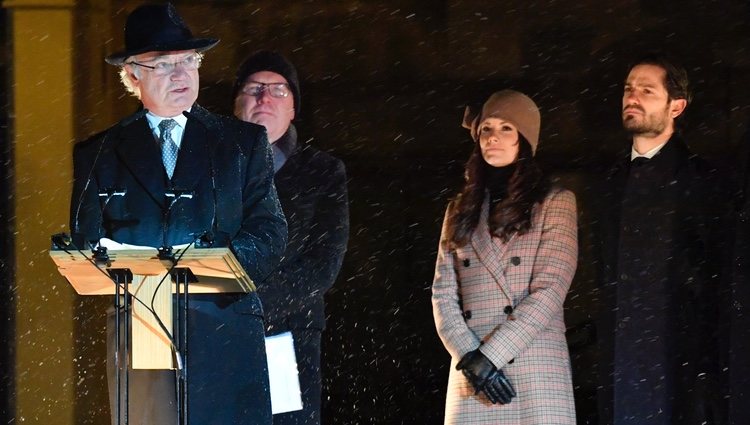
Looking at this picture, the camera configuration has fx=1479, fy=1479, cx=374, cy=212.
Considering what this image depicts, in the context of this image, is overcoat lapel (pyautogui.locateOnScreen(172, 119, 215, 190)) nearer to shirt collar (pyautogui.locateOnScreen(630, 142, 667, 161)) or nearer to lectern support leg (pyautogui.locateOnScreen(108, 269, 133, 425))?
lectern support leg (pyautogui.locateOnScreen(108, 269, 133, 425))

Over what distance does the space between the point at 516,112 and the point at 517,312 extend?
72 cm

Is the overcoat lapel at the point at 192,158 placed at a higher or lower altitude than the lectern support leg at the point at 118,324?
higher

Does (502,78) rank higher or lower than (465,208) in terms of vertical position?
higher

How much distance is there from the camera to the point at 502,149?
5113 millimetres

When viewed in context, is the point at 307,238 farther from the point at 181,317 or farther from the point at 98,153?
the point at 181,317

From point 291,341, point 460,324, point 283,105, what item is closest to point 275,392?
point 291,341

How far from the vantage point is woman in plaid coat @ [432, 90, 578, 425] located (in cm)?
486

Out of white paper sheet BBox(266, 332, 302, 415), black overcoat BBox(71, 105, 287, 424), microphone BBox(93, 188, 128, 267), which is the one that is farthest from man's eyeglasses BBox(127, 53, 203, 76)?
white paper sheet BBox(266, 332, 302, 415)

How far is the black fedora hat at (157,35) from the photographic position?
3828mm

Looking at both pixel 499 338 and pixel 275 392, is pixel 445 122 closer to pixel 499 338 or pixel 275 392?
pixel 499 338

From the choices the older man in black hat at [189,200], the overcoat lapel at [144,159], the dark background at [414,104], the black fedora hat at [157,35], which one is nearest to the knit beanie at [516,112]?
the dark background at [414,104]

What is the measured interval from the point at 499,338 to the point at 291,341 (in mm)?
717

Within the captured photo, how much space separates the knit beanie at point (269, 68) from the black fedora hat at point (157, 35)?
140 centimetres

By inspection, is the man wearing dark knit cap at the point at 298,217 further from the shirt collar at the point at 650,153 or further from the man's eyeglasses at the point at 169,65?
the man's eyeglasses at the point at 169,65
